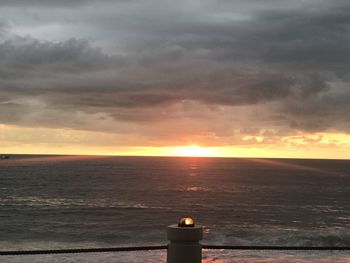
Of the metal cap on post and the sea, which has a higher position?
the metal cap on post

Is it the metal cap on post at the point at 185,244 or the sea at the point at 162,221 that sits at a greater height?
the metal cap on post at the point at 185,244

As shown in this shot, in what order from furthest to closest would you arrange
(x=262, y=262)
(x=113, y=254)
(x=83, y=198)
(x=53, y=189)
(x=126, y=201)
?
1. (x=53, y=189)
2. (x=83, y=198)
3. (x=126, y=201)
4. (x=113, y=254)
5. (x=262, y=262)

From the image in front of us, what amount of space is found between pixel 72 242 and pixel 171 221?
56.9 ft

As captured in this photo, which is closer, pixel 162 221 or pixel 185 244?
pixel 185 244

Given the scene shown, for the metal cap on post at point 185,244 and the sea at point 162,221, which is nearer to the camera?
the metal cap on post at point 185,244

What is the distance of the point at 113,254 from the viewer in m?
11.4

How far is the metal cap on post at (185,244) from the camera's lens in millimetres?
5703

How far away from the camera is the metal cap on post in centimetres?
570

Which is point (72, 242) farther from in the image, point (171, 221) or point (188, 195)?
point (188, 195)

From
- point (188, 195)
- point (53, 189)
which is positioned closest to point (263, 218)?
point (188, 195)

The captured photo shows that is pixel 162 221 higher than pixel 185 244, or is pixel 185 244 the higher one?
pixel 185 244

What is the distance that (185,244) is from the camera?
5.73 metres

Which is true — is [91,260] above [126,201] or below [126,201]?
above

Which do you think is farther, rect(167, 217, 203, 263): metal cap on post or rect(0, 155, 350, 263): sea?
rect(0, 155, 350, 263): sea
